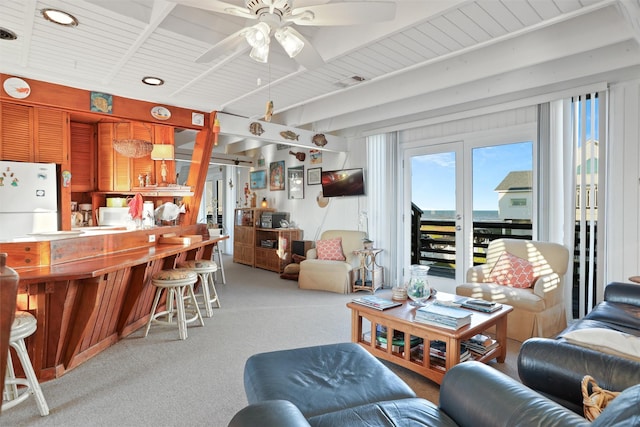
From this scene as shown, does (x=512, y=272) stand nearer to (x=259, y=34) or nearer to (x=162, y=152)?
(x=259, y=34)

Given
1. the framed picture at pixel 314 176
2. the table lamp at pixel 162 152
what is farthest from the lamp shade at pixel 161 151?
the framed picture at pixel 314 176

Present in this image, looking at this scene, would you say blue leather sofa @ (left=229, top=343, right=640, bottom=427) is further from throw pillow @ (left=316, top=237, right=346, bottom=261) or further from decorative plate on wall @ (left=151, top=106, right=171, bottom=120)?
throw pillow @ (left=316, top=237, right=346, bottom=261)

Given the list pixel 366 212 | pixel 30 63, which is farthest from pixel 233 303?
pixel 30 63

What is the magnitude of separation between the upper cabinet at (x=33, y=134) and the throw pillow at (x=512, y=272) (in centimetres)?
498

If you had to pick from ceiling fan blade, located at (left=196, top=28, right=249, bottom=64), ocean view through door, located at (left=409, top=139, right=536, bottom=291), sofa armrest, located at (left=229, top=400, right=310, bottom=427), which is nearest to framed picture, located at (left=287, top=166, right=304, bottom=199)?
ocean view through door, located at (left=409, top=139, right=536, bottom=291)

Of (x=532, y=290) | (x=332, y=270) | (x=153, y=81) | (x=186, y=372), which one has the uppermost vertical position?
(x=153, y=81)

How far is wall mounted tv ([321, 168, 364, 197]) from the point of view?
232 inches

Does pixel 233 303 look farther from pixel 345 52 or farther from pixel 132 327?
pixel 345 52

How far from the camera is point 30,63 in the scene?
3031 millimetres

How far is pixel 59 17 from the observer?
229 centimetres

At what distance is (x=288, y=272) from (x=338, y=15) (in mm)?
4747

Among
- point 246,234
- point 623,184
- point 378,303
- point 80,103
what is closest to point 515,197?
point 623,184

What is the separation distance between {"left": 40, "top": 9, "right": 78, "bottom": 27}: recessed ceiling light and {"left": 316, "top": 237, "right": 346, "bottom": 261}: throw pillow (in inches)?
164

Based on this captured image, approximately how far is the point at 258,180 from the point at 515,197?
537 cm
